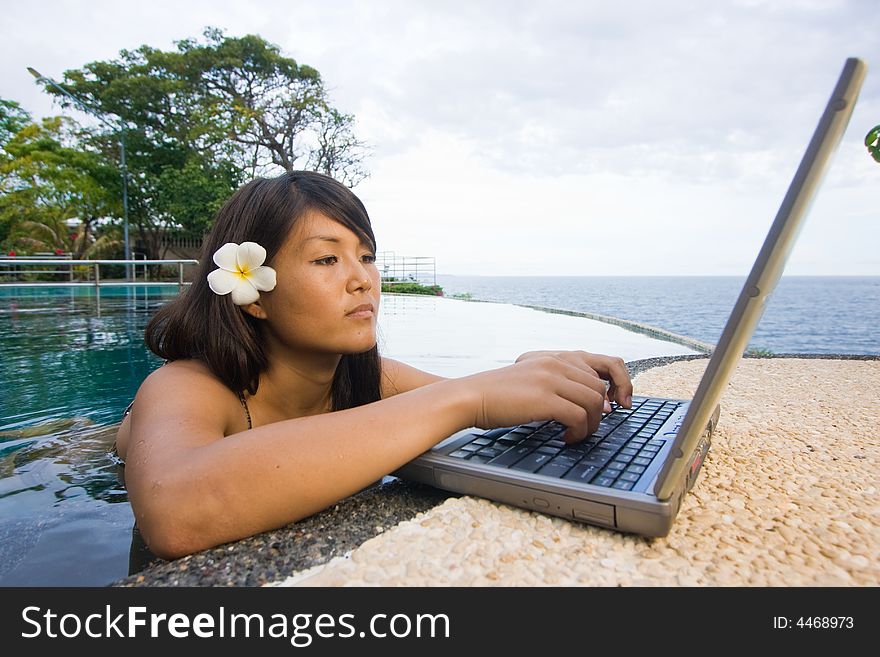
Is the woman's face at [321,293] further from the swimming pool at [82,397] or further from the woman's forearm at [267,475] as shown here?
the swimming pool at [82,397]

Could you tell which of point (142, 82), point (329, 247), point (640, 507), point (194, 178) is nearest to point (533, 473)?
point (640, 507)

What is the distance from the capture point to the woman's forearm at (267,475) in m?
0.93

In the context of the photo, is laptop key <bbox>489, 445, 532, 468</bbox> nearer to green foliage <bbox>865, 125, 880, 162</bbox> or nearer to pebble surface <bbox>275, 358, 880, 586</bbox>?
pebble surface <bbox>275, 358, 880, 586</bbox>

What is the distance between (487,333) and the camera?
20.3 feet

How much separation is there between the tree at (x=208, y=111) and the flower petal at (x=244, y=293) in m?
19.7

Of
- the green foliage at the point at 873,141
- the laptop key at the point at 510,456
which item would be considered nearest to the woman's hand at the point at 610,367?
the laptop key at the point at 510,456

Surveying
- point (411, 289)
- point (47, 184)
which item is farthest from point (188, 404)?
point (47, 184)

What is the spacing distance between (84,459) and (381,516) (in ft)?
4.65

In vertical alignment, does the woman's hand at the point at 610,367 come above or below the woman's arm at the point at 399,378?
above

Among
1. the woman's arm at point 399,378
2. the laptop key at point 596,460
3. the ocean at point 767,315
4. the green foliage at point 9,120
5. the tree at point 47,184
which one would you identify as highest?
the green foliage at point 9,120

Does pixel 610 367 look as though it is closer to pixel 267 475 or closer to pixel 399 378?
pixel 399 378

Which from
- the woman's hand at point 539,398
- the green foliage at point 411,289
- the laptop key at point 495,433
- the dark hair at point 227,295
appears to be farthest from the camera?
the green foliage at point 411,289

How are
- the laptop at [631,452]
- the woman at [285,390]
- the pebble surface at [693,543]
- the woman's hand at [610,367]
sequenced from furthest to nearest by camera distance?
the woman's hand at [610,367]
the woman at [285,390]
the pebble surface at [693,543]
the laptop at [631,452]

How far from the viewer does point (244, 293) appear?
1386 millimetres
